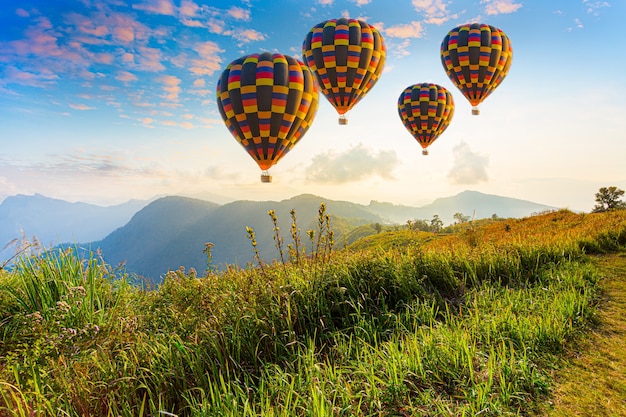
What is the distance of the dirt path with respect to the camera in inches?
147

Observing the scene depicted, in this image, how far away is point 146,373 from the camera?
4812 millimetres

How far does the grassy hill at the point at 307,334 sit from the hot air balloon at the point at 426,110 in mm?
20642

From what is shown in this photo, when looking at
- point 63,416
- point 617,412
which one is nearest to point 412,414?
point 617,412

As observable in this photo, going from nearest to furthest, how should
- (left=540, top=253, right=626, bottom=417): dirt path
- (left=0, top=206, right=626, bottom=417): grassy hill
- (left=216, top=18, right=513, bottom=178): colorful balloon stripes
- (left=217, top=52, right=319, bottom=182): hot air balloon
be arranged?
(left=540, top=253, right=626, bottom=417): dirt path → (left=0, top=206, right=626, bottom=417): grassy hill → (left=217, top=52, right=319, bottom=182): hot air balloon → (left=216, top=18, right=513, bottom=178): colorful balloon stripes

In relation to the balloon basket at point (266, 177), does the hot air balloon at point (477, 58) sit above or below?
above

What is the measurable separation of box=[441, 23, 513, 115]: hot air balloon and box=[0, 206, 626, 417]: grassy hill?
752 inches

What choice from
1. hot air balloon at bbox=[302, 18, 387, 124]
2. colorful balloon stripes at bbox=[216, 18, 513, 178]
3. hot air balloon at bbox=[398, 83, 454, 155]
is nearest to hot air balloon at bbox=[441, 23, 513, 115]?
colorful balloon stripes at bbox=[216, 18, 513, 178]

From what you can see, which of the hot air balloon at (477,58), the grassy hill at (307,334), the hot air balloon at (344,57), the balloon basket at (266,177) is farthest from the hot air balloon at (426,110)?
the grassy hill at (307,334)

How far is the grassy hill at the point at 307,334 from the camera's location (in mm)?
3963

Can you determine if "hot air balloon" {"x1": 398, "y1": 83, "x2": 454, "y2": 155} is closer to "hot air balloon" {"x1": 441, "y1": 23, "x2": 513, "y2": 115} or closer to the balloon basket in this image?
"hot air balloon" {"x1": 441, "y1": 23, "x2": 513, "y2": 115}

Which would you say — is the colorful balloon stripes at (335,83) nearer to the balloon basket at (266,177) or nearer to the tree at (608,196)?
the balloon basket at (266,177)

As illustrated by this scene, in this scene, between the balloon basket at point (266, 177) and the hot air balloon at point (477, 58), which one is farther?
the hot air balloon at point (477, 58)

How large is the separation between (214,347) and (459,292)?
438 cm

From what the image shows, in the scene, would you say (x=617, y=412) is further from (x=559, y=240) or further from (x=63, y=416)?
(x=559, y=240)
